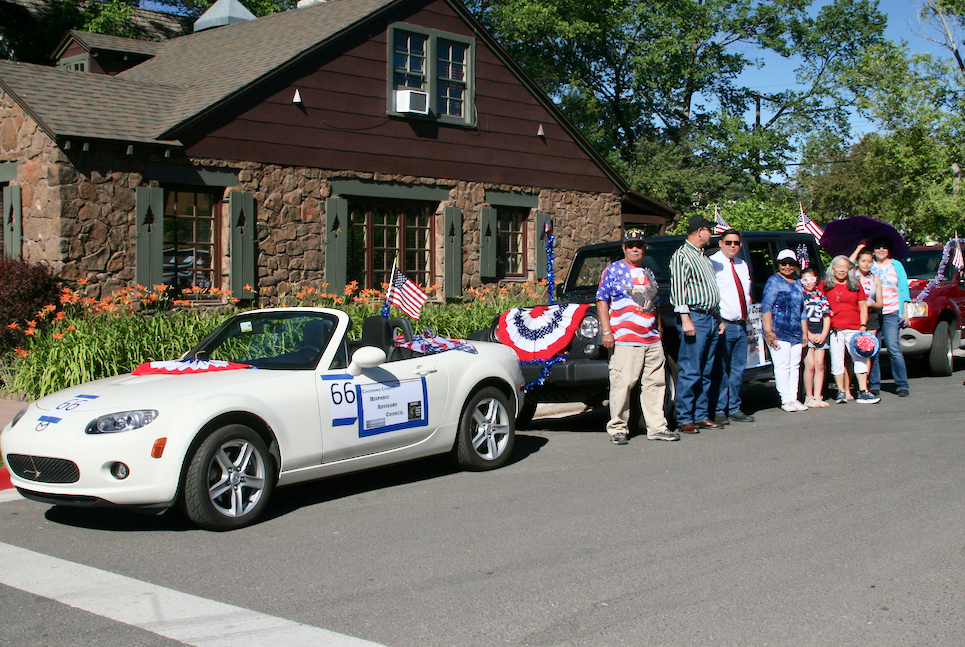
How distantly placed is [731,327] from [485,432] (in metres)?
3.15

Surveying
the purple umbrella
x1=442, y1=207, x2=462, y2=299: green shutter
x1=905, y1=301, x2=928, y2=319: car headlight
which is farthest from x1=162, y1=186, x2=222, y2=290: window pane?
x1=905, y1=301, x2=928, y2=319: car headlight

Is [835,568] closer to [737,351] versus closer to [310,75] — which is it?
[737,351]

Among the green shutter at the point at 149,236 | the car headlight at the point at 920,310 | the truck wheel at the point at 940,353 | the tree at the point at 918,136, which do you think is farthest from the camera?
the tree at the point at 918,136

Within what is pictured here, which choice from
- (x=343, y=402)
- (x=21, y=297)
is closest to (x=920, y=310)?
(x=343, y=402)

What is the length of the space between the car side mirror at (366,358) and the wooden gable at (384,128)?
944cm

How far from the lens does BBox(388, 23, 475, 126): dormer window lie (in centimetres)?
1770

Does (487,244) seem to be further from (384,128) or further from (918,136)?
(918,136)

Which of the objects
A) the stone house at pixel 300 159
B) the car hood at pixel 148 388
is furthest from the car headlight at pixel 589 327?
the stone house at pixel 300 159

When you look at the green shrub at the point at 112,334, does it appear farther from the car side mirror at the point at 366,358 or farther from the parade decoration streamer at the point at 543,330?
the car side mirror at the point at 366,358

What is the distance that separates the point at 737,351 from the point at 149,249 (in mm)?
8938

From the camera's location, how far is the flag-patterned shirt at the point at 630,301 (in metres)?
8.63

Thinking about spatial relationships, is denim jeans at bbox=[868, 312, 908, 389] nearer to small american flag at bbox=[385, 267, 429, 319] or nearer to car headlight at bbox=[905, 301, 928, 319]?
car headlight at bbox=[905, 301, 928, 319]

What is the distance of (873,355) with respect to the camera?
11.4m

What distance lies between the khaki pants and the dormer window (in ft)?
33.0
